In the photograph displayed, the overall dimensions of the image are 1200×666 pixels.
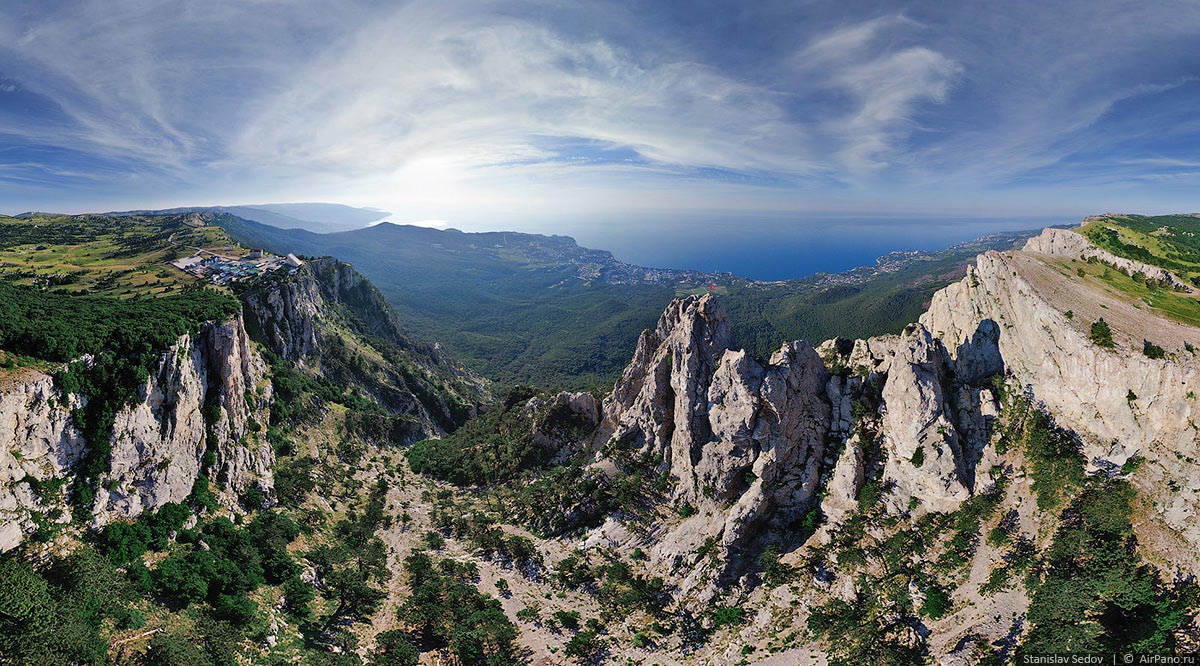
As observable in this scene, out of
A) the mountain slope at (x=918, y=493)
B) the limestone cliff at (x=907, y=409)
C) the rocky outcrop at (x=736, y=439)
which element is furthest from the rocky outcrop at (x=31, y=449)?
the rocky outcrop at (x=736, y=439)

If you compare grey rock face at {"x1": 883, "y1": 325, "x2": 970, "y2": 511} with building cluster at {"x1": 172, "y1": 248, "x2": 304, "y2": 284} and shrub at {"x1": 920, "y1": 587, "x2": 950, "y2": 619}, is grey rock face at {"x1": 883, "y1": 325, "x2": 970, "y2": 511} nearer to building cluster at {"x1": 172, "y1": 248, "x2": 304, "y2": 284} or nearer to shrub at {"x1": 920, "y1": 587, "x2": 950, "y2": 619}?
shrub at {"x1": 920, "y1": 587, "x2": 950, "y2": 619}

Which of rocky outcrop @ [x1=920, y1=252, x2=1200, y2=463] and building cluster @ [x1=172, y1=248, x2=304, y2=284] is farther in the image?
building cluster @ [x1=172, y1=248, x2=304, y2=284]

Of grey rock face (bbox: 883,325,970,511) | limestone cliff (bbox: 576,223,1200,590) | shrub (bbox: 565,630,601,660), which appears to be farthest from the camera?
shrub (bbox: 565,630,601,660)

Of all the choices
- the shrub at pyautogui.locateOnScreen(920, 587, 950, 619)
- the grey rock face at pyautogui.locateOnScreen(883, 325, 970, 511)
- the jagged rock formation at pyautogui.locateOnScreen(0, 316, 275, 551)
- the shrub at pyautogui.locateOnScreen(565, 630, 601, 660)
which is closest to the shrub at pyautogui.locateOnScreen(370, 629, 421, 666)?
the shrub at pyautogui.locateOnScreen(565, 630, 601, 660)

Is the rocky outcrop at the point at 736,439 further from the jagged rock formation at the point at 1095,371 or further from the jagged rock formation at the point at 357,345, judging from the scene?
the jagged rock formation at the point at 357,345

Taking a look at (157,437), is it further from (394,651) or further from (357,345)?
(357,345)

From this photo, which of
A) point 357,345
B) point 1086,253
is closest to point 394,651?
point 1086,253
